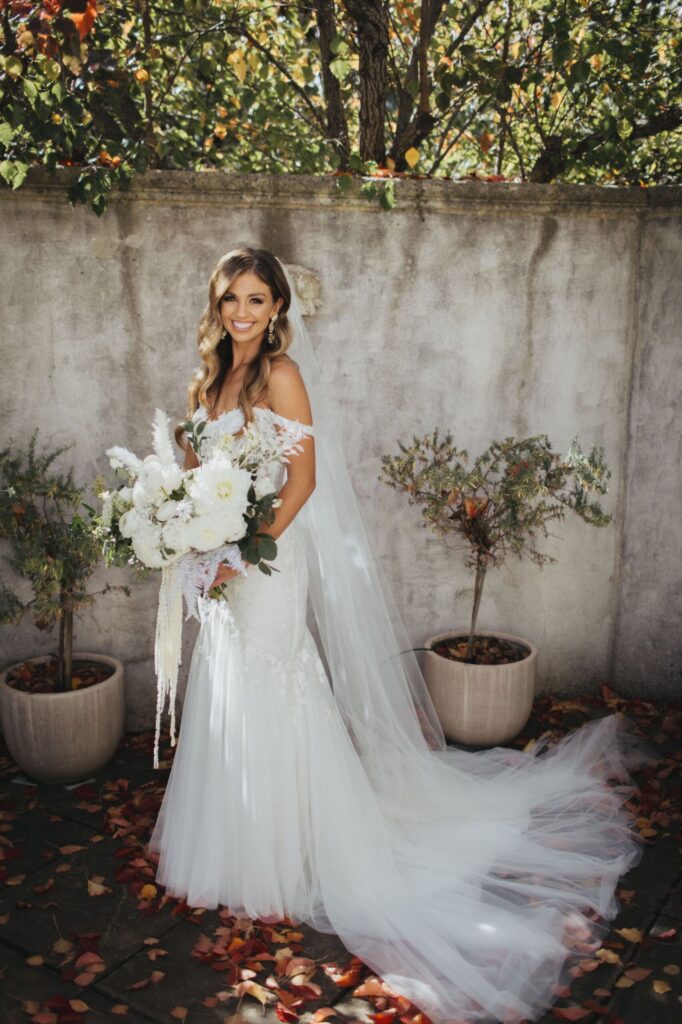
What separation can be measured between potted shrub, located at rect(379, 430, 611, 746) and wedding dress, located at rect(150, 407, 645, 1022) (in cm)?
79

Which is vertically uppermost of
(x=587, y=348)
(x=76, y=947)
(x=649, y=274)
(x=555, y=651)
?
(x=649, y=274)

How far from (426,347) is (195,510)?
7.15 ft

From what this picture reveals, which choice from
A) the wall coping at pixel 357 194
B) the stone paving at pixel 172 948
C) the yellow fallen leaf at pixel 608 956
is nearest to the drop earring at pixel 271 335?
the wall coping at pixel 357 194

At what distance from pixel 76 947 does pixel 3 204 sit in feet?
10.8

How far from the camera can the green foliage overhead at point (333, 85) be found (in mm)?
4027

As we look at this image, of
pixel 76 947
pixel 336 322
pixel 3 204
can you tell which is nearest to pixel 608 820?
pixel 76 947

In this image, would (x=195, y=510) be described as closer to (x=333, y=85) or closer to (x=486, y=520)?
(x=486, y=520)

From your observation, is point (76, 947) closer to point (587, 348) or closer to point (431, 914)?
point (431, 914)

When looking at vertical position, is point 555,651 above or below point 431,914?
above

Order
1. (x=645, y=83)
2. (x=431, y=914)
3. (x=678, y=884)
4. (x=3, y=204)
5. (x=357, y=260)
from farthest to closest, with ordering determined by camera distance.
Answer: (x=645, y=83), (x=357, y=260), (x=3, y=204), (x=678, y=884), (x=431, y=914)

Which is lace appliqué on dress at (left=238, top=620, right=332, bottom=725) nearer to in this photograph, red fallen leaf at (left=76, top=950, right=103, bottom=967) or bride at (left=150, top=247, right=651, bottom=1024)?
bride at (left=150, top=247, right=651, bottom=1024)

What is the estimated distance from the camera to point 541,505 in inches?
168

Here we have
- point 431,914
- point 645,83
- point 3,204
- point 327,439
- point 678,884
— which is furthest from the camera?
point 645,83

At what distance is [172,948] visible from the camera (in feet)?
10.1
